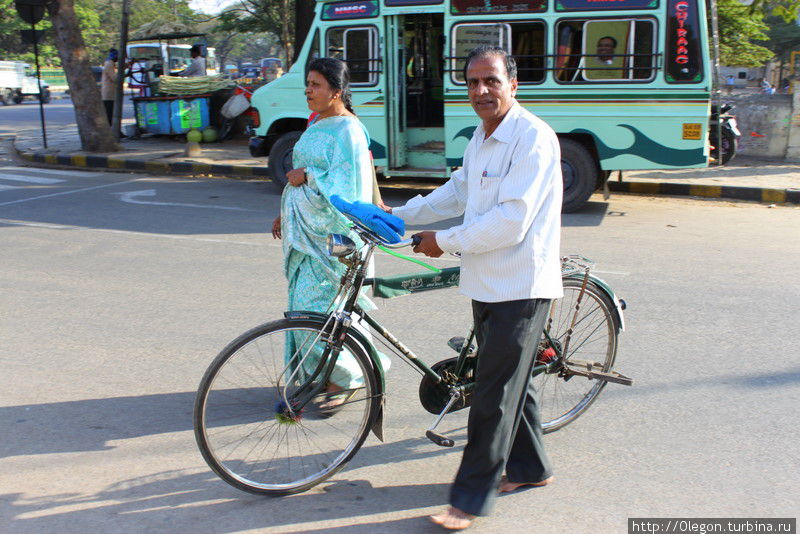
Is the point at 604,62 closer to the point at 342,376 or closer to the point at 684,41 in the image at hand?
the point at 684,41

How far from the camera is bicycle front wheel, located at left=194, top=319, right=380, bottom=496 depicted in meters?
2.92

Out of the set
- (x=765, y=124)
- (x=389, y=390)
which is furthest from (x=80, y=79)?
(x=765, y=124)

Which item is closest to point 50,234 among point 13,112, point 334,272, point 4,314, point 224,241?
point 224,241

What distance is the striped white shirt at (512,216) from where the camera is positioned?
100 inches

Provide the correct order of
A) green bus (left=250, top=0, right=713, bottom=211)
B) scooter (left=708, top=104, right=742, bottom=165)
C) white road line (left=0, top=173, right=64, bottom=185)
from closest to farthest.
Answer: green bus (left=250, top=0, right=713, bottom=211), scooter (left=708, top=104, right=742, bottom=165), white road line (left=0, top=173, right=64, bottom=185)

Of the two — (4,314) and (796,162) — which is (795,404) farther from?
(796,162)

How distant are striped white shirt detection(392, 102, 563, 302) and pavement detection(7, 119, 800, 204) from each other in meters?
7.72

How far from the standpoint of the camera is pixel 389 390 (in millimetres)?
4117

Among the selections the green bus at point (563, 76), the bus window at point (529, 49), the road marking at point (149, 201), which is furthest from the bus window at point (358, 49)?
the road marking at point (149, 201)

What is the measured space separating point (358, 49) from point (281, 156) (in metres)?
1.74

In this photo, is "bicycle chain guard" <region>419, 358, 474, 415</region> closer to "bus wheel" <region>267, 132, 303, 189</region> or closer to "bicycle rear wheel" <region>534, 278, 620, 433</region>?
"bicycle rear wheel" <region>534, 278, 620, 433</region>

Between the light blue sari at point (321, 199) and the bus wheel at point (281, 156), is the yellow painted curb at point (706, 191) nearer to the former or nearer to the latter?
the bus wheel at point (281, 156)

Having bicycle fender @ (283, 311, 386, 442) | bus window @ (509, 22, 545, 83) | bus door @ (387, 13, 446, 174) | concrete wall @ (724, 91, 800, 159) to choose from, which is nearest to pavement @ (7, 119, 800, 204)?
concrete wall @ (724, 91, 800, 159)

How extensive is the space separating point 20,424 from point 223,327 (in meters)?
1.53
